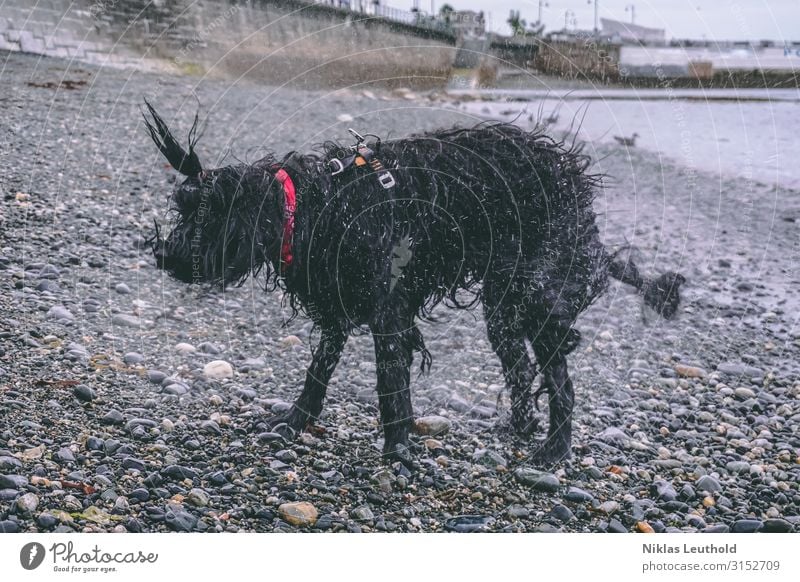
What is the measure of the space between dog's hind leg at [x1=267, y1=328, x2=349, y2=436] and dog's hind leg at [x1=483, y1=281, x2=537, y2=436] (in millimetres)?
1000

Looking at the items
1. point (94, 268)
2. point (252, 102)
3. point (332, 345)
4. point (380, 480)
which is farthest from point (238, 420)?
point (252, 102)

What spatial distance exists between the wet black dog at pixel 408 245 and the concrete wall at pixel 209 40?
6.33 meters

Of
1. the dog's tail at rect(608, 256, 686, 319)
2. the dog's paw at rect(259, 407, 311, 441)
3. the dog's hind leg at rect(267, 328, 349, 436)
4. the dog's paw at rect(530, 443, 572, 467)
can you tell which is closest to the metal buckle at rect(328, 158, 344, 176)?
the dog's hind leg at rect(267, 328, 349, 436)

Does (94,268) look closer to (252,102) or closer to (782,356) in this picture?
(782,356)

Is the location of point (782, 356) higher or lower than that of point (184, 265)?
lower

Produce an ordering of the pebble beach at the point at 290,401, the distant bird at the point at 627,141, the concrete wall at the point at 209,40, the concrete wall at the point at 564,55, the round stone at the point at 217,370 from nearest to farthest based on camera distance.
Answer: the pebble beach at the point at 290,401, the round stone at the point at 217,370, the concrete wall at the point at 564,55, the concrete wall at the point at 209,40, the distant bird at the point at 627,141

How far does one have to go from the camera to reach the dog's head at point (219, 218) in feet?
14.0

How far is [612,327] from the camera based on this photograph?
723 centimetres

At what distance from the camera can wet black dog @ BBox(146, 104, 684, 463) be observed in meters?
4.36

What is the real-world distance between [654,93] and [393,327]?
23.7 m

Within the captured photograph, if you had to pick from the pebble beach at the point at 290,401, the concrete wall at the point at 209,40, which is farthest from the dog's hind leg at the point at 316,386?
the concrete wall at the point at 209,40

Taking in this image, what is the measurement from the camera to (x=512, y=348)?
5242mm

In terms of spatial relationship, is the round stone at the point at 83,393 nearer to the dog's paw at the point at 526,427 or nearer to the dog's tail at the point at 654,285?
the dog's paw at the point at 526,427

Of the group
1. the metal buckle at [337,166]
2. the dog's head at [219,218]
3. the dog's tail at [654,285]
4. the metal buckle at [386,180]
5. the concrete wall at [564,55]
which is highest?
the concrete wall at [564,55]
